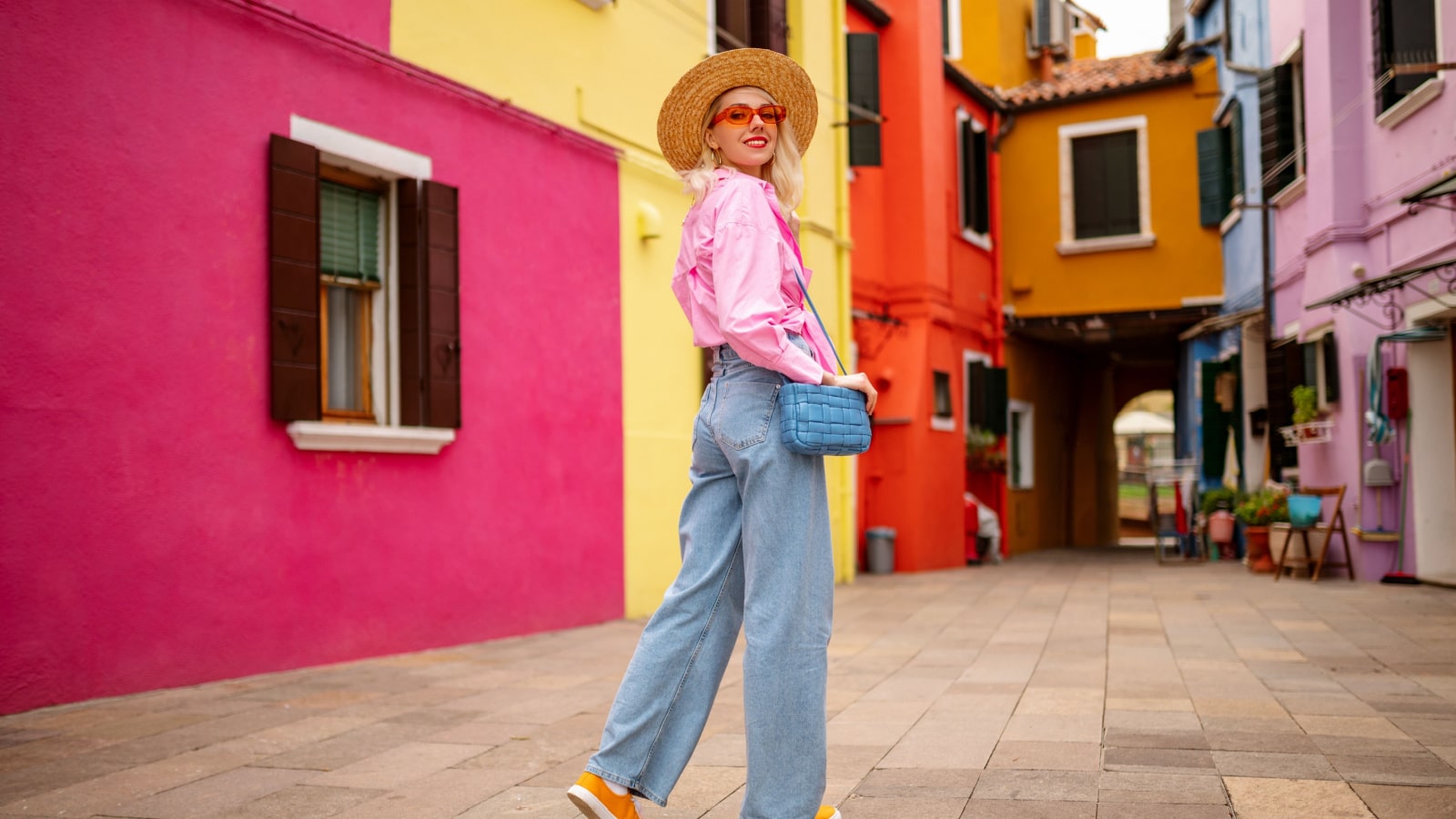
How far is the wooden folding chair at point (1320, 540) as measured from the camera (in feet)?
38.1

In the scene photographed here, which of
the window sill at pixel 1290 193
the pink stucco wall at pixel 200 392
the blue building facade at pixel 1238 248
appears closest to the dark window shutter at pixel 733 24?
the pink stucco wall at pixel 200 392

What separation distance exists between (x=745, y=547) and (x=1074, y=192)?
16.7 metres

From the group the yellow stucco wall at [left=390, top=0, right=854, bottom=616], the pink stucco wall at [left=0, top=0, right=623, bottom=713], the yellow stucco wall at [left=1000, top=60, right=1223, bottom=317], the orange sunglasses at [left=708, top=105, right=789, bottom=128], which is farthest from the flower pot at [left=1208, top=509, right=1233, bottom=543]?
the orange sunglasses at [left=708, top=105, right=789, bottom=128]

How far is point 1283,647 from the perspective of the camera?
6957 mm

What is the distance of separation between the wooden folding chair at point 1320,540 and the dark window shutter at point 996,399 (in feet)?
16.6

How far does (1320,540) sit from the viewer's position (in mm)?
12141

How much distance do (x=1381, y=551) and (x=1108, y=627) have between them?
4.57 metres

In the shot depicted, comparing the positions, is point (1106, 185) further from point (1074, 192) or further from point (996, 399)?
point (996, 399)

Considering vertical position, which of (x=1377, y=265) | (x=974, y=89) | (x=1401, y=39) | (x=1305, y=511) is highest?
(x=974, y=89)

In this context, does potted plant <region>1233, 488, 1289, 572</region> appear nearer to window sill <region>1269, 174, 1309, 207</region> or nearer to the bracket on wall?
the bracket on wall

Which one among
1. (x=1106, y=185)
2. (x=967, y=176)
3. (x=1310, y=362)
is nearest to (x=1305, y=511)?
(x=1310, y=362)

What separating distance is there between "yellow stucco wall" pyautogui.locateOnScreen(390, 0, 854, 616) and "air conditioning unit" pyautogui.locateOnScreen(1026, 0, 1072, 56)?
38.9 ft

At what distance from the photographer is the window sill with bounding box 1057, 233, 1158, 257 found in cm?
1778

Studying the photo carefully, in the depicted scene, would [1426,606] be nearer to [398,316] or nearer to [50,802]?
[398,316]
